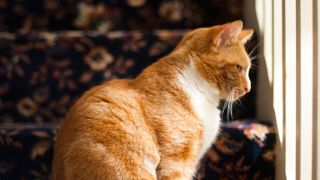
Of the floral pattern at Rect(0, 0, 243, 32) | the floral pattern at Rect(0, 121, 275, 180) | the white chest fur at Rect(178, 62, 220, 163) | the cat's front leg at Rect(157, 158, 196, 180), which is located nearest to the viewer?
the cat's front leg at Rect(157, 158, 196, 180)

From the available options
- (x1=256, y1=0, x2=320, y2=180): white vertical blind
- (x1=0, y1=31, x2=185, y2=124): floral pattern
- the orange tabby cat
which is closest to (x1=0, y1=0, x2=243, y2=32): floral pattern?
(x1=0, y1=31, x2=185, y2=124): floral pattern

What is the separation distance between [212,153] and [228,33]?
1.31 ft

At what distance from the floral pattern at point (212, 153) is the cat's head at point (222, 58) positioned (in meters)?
0.17

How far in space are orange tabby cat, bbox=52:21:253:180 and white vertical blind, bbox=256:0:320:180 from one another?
4.6 inches

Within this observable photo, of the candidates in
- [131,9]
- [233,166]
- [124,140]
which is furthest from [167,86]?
[131,9]

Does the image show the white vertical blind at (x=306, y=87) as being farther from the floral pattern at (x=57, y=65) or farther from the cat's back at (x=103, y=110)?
the floral pattern at (x=57, y=65)

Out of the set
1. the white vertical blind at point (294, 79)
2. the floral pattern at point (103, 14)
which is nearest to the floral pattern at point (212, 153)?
the white vertical blind at point (294, 79)

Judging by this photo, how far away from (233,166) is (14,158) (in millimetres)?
690

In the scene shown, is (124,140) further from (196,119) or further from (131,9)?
(131,9)

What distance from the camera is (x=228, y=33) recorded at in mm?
1566

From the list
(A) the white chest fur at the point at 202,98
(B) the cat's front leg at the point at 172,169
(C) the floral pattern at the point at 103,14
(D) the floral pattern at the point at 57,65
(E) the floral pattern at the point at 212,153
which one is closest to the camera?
Answer: (B) the cat's front leg at the point at 172,169

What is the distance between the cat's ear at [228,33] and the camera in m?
1.54

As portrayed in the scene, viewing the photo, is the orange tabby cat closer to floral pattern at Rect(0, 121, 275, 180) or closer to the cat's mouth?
the cat's mouth

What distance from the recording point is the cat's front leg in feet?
4.75
